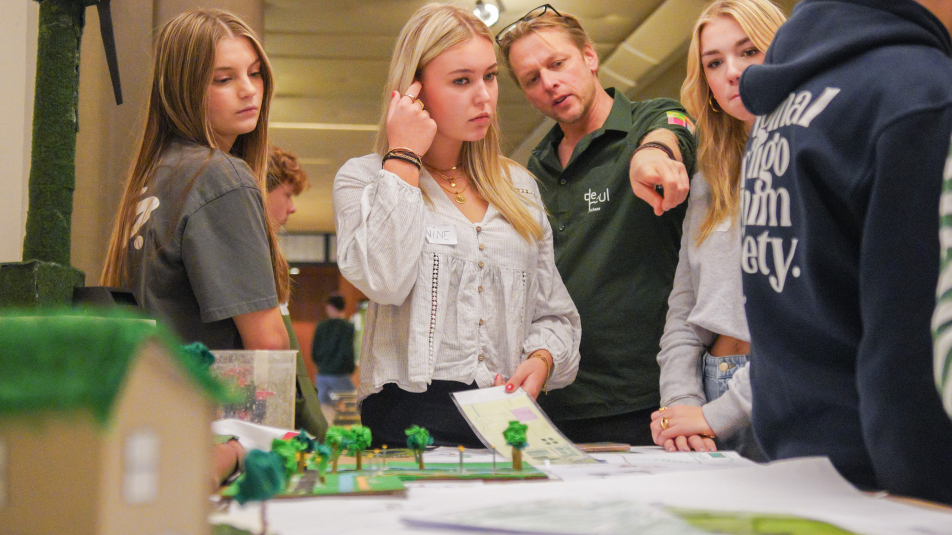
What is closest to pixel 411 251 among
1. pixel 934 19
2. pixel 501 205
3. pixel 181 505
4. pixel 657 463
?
pixel 501 205

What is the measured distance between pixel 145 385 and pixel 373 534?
0.21 m

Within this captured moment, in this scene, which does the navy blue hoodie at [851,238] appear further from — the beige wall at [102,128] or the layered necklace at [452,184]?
the beige wall at [102,128]

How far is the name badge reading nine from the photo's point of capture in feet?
4.78

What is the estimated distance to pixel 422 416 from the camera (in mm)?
1391

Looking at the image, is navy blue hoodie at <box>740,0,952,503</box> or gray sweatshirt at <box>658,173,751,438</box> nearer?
navy blue hoodie at <box>740,0,952,503</box>

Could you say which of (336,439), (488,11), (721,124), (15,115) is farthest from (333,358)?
(336,439)

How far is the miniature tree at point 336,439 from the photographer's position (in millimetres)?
836

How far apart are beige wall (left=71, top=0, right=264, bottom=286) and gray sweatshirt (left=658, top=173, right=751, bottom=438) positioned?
1.43 m

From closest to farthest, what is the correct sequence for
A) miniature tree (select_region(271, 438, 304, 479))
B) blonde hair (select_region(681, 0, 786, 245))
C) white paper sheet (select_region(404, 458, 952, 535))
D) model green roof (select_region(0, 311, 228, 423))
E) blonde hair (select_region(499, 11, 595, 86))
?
1. model green roof (select_region(0, 311, 228, 423))
2. white paper sheet (select_region(404, 458, 952, 535))
3. miniature tree (select_region(271, 438, 304, 479))
4. blonde hair (select_region(681, 0, 786, 245))
5. blonde hair (select_region(499, 11, 595, 86))

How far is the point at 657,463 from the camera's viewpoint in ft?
3.46

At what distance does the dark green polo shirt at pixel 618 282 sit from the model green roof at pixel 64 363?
1.46m

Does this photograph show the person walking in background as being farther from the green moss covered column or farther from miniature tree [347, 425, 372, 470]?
the green moss covered column

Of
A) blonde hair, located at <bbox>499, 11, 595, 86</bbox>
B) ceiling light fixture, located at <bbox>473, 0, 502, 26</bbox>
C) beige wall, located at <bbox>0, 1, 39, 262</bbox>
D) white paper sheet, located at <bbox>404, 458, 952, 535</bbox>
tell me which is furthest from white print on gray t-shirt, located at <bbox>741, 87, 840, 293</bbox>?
ceiling light fixture, located at <bbox>473, 0, 502, 26</bbox>

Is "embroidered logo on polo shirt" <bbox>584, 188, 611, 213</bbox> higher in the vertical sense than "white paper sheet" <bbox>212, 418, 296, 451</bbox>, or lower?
higher
